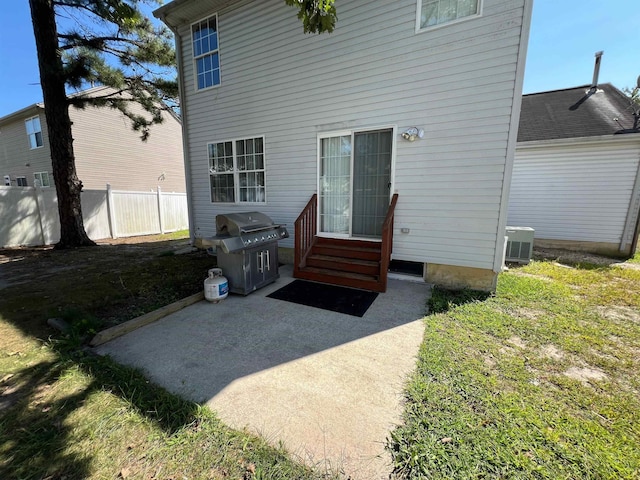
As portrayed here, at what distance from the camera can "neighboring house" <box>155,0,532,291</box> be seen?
4023 mm

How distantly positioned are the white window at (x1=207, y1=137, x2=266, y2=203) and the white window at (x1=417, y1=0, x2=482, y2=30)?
3.78m

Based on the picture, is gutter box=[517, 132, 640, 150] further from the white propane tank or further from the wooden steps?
the white propane tank

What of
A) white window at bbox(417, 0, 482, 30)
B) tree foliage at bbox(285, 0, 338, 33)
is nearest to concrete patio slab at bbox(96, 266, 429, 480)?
tree foliage at bbox(285, 0, 338, 33)

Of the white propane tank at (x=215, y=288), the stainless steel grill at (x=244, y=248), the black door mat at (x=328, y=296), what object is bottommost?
the black door mat at (x=328, y=296)

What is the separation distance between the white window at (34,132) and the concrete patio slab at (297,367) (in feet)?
59.6

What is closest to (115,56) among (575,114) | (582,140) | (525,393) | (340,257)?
(340,257)

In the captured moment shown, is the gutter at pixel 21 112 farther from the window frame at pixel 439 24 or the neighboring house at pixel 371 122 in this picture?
the window frame at pixel 439 24

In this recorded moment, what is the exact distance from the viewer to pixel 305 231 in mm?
5281

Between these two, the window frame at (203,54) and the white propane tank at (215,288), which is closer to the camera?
the white propane tank at (215,288)

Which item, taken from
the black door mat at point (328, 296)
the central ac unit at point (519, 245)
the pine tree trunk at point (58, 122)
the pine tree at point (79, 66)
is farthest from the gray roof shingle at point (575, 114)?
the pine tree trunk at point (58, 122)

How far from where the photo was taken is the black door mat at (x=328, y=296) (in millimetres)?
3807

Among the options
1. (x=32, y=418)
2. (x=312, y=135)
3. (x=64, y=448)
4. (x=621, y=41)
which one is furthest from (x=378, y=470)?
(x=621, y=41)

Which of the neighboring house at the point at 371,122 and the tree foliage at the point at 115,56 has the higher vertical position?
the tree foliage at the point at 115,56

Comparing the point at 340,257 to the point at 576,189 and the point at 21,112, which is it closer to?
the point at 576,189
